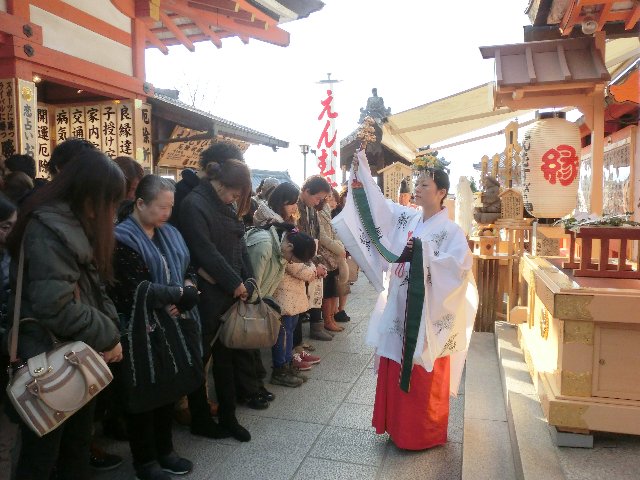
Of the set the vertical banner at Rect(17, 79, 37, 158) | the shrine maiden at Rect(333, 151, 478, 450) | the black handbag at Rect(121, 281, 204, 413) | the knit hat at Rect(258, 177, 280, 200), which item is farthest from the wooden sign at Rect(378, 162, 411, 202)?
the black handbag at Rect(121, 281, 204, 413)

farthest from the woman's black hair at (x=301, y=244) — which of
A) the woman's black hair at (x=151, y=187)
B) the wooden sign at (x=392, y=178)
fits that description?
the wooden sign at (x=392, y=178)

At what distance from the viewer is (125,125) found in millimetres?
6539

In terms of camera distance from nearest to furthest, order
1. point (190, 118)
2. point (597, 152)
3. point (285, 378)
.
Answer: point (285, 378) < point (597, 152) < point (190, 118)

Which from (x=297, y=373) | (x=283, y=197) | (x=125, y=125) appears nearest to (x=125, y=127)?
(x=125, y=125)

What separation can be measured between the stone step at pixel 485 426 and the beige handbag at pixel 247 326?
1456 mm

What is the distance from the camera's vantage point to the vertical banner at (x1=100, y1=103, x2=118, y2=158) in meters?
6.48

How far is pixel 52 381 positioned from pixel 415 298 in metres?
2.01

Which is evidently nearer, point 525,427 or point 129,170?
point 525,427

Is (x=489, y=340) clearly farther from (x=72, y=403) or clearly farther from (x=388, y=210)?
(x=72, y=403)

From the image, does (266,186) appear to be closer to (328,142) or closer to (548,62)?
(548,62)

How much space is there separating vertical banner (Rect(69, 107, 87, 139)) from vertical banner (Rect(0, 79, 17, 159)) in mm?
1928

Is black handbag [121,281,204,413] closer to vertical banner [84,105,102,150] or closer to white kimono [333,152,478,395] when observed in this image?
white kimono [333,152,478,395]

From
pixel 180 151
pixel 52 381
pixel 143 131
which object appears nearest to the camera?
pixel 52 381

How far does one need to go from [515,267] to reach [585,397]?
3225mm
